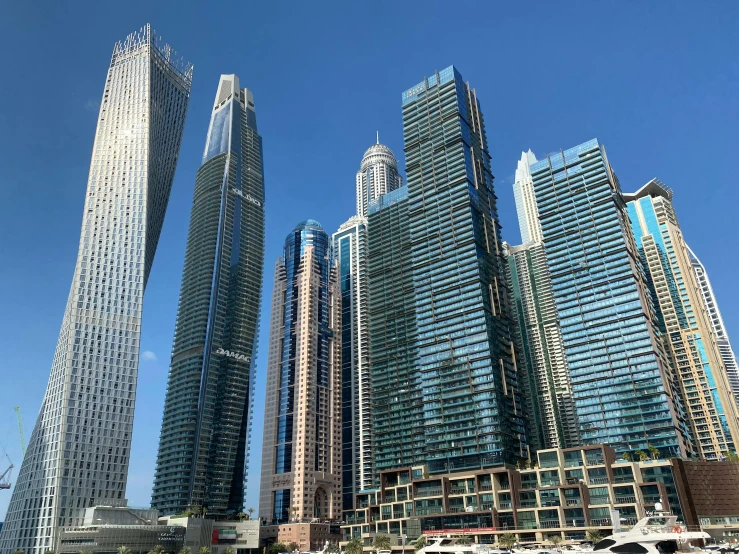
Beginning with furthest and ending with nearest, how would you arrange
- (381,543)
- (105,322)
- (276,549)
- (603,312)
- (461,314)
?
(461,314) → (603,312) → (276,549) → (105,322) → (381,543)

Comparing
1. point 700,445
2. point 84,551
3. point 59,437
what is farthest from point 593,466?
point 59,437

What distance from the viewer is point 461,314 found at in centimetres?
16962

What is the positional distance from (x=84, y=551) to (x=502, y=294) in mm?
126898

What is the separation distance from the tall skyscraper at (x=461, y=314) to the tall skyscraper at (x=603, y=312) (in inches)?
707

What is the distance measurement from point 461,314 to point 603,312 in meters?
41.1

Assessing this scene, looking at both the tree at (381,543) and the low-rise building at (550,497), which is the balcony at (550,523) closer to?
the low-rise building at (550,497)

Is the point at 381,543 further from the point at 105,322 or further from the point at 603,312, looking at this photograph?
the point at 603,312

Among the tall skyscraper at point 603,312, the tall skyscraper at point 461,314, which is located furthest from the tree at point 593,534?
the tall skyscraper at point 603,312

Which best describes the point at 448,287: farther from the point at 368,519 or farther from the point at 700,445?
the point at 700,445

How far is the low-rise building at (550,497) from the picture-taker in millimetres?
122750

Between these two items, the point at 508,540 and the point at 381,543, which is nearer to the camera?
the point at 508,540

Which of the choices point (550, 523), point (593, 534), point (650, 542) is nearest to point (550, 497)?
point (550, 523)

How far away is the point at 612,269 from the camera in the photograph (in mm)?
171500

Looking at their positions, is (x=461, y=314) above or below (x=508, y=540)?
above
